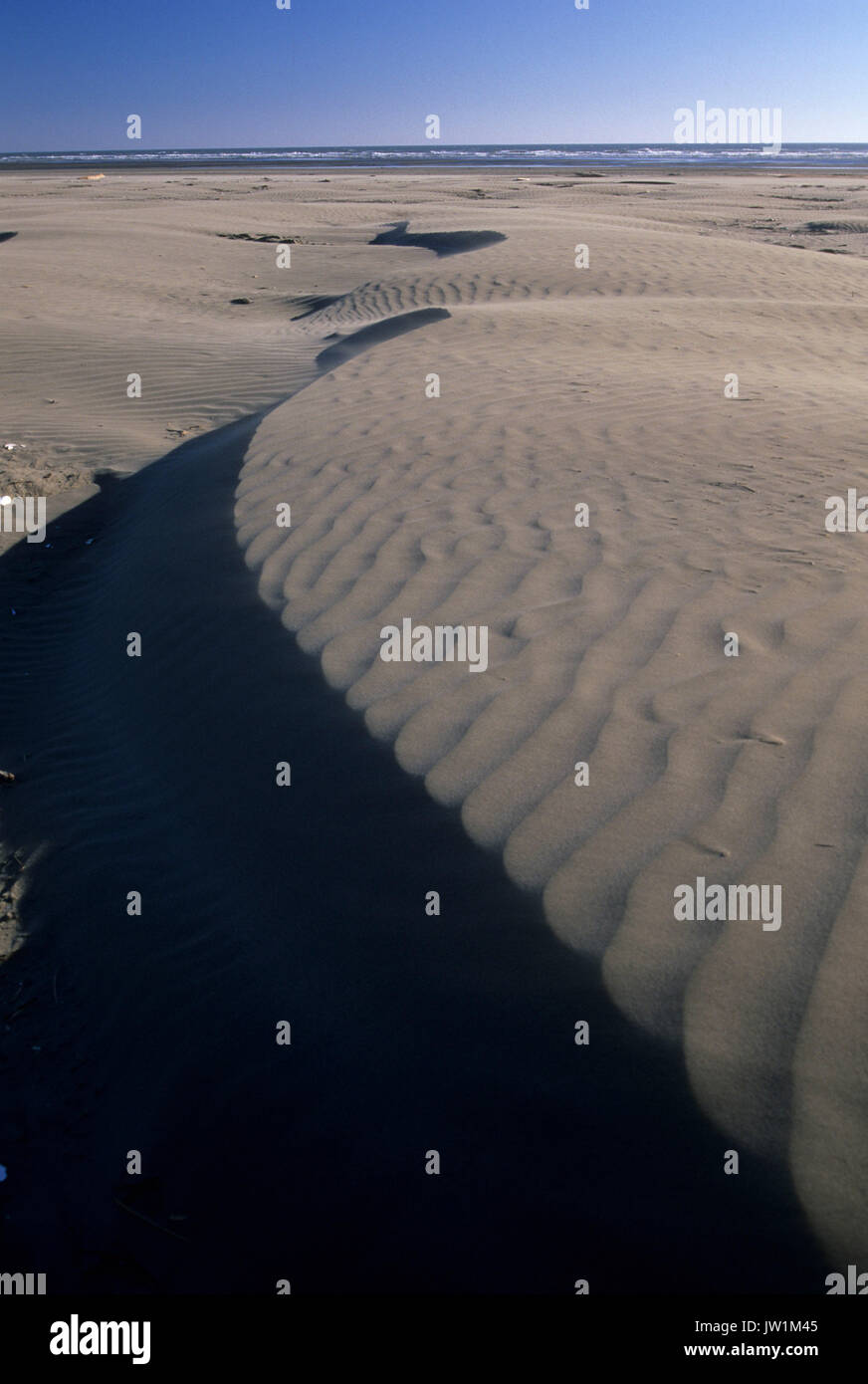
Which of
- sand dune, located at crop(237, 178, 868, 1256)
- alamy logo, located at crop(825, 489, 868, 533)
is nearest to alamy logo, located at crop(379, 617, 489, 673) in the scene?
sand dune, located at crop(237, 178, 868, 1256)

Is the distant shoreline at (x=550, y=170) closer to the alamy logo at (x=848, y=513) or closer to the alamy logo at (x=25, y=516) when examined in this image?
the alamy logo at (x=25, y=516)

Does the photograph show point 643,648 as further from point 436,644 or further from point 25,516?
point 25,516

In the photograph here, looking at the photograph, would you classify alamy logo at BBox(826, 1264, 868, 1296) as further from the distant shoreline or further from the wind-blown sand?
the distant shoreline

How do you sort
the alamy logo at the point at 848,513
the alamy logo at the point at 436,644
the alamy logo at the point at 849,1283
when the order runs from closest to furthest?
→ the alamy logo at the point at 849,1283 < the alamy logo at the point at 436,644 < the alamy logo at the point at 848,513

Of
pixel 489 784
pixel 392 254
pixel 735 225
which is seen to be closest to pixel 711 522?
pixel 489 784

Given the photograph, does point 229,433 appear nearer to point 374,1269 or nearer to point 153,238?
point 374,1269

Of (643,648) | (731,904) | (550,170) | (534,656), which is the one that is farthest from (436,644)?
(550,170)
